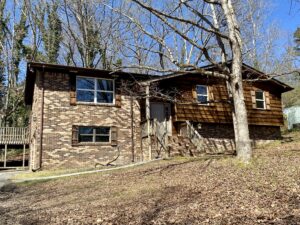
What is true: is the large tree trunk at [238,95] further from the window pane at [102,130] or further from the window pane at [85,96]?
the window pane at [85,96]

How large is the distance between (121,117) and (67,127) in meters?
3.12

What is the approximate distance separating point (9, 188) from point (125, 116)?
27.0 ft

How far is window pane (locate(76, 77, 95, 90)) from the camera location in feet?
61.0

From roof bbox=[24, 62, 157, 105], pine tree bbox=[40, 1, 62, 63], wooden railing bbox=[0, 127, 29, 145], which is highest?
pine tree bbox=[40, 1, 62, 63]

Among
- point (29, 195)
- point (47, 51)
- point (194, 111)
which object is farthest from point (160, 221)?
point (47, 51)

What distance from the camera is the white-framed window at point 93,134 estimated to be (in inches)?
722

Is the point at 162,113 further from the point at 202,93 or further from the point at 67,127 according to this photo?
the point at 67,127

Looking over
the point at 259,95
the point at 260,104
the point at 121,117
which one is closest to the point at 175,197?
the point at 121,117

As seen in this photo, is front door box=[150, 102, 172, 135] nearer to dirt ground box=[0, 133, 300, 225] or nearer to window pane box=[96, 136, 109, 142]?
window pane box=[96, 136, 109, 142]

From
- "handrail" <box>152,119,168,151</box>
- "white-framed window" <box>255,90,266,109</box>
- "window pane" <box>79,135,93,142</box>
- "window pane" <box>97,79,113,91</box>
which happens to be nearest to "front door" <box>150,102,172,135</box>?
"handrail" <box>152,119,168,151</box>

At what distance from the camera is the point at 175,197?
7.90 m

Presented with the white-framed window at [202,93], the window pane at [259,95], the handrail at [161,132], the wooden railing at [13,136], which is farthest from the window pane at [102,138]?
the window pane at [259,95]

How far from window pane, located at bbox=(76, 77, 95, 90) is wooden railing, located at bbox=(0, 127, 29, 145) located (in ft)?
30.6

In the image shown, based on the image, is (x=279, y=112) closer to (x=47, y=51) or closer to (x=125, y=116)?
(x=125, y=116)
